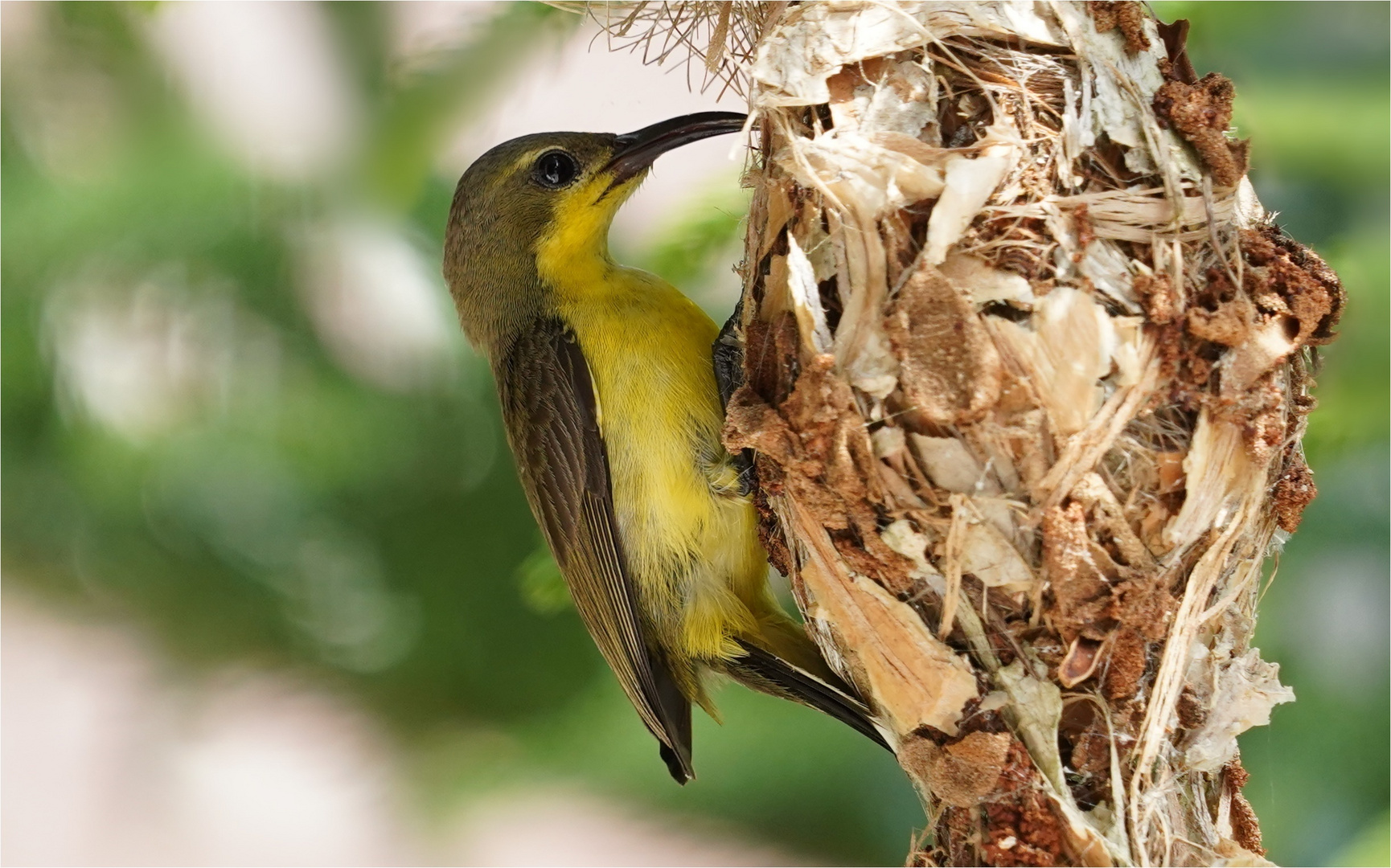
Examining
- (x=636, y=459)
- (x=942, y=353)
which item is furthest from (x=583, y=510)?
(x=942, y=353)

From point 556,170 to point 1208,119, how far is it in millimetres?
1387

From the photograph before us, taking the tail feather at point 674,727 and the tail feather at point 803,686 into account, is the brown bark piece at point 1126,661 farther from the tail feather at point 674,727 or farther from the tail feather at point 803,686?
the tail feather at point 674,727

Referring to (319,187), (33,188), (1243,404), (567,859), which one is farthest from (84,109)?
(1243,404)

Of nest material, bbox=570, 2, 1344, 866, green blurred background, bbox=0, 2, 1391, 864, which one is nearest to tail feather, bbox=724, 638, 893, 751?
nest material, bbox=570, 2, 1344, 866

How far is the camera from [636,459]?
2318mm

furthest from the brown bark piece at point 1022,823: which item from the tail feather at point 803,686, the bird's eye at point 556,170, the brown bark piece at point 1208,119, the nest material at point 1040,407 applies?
the bird's eye at point 556,170

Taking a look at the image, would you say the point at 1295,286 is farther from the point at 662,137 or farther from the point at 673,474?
the point at 662,137

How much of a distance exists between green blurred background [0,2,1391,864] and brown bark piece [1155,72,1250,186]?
1055mm

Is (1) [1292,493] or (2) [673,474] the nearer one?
(1) [1292,493]

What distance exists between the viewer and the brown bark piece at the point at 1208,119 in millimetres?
1693

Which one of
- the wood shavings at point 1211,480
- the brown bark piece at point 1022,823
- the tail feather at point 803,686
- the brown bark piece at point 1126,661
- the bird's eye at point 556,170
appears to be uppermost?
the bird's eye at point 556,170

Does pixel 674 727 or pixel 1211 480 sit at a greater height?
pixel 1211 480

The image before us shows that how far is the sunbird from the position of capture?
2.29 m

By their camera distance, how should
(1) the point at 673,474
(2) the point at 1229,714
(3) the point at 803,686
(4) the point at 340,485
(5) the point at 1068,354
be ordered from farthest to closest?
(4) the point at 340,485 < (1) the point at 673,474 < (3) the point at 803,686 < (2) the point at 1229,714 < (5) the point at 1068,354
